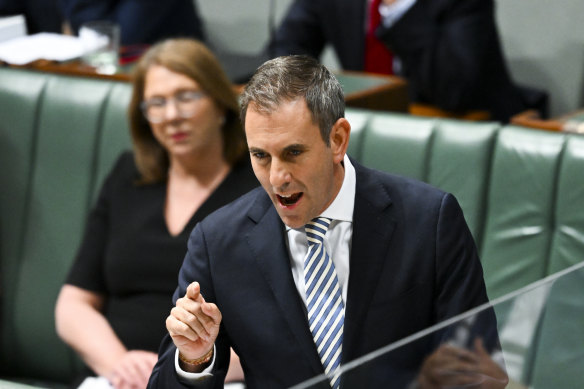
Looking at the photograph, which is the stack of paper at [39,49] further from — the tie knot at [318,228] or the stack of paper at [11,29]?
the tie knot at [318,228]

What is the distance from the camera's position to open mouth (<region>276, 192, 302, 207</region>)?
1.30 metres

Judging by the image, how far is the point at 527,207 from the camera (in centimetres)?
206

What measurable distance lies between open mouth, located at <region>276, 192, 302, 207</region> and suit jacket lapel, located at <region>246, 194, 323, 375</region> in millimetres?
124

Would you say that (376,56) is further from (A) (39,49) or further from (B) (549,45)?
(A) (39,49)

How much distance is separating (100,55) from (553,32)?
75.2 inches

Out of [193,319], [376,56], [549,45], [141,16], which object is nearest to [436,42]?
[376,56]

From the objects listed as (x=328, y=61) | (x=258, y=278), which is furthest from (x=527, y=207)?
(x=328, y=61)

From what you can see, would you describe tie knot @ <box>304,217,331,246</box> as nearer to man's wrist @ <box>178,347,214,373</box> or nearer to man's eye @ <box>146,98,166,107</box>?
man's wrist @ <box>178,347,214,373</box>

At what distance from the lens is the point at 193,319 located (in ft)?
4.14

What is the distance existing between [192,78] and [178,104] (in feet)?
0.24

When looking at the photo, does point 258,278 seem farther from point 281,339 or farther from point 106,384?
point 106,384

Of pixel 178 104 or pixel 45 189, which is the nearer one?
pixel 178 104

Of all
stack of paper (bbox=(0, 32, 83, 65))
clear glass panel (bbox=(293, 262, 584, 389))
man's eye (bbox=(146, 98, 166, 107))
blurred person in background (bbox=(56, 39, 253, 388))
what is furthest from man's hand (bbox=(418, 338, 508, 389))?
stack of paper (bbox=(0, 32, 83, 65))

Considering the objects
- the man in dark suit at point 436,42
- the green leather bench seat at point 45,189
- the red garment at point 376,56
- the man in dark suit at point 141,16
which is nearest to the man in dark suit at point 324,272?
the green leather bench seat at point 45,189
